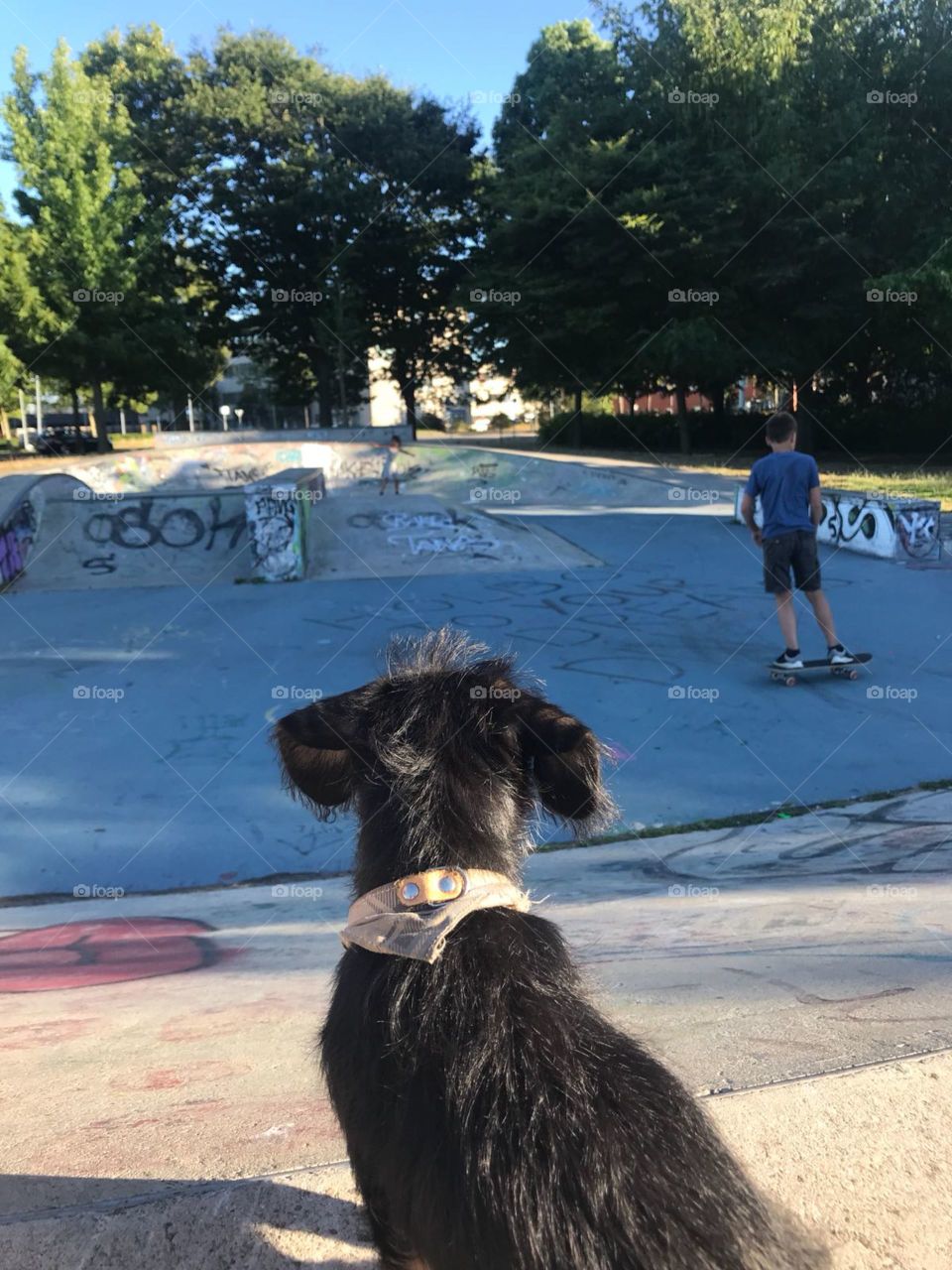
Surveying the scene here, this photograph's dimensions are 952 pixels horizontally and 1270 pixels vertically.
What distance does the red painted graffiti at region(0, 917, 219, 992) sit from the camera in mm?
3584

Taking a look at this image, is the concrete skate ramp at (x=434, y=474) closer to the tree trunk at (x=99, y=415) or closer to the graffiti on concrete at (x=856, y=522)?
the graffiti on concrete at (x=856, y=522)

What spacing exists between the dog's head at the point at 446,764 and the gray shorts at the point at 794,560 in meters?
5.96

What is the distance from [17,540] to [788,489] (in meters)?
10.3

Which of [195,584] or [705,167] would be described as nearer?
[195,584]

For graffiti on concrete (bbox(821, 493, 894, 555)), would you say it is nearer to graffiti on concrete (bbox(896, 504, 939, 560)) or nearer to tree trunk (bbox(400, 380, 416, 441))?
graffiti on concrete (bbox(896, 504, 939, 560))

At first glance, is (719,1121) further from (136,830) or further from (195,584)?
(195,584)

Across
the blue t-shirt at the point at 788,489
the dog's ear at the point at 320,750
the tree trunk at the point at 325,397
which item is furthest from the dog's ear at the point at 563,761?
the tree trunk at the point at 325,397

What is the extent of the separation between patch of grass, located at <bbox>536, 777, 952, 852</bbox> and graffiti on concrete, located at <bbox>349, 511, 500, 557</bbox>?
8.45 metres

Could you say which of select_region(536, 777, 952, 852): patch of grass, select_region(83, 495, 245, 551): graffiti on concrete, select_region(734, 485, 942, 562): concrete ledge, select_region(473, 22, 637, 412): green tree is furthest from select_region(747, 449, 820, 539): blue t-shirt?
select_region(473, 22, 637, 412): green tree

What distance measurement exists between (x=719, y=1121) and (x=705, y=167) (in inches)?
1238

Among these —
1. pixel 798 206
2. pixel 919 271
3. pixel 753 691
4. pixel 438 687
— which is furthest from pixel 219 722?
pixel 798 206

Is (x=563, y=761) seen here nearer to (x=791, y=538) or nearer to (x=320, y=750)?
(x=320, y=750)

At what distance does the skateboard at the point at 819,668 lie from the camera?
7.23 m

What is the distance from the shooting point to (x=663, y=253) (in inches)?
1109
